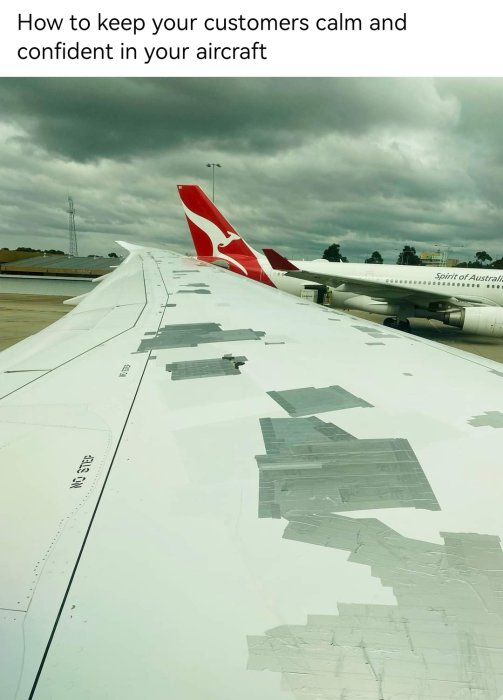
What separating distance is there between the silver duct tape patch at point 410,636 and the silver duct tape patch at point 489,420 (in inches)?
28.8

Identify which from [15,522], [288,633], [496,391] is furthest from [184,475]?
[496,391]

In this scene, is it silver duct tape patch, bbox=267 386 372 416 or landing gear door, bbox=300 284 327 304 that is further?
landing gear door, bbox=300 284 327 304

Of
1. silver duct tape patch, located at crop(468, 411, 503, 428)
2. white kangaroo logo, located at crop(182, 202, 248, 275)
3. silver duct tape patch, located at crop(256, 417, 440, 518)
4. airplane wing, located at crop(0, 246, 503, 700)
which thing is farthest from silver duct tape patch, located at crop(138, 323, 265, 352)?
white kangaroo logo, located at crop(182, 202, 248, 275)

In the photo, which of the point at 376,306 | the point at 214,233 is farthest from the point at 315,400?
the point at 214,233

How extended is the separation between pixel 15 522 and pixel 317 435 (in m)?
1.05

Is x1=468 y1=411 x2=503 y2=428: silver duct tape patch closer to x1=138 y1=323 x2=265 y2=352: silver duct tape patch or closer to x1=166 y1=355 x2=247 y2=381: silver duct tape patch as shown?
x1=166 y1=355 x2=247 y2=381: silver duct tape patch

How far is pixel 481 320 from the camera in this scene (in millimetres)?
12281

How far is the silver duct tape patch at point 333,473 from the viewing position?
1.21 metres

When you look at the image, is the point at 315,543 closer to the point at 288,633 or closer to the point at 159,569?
the point at 288,633

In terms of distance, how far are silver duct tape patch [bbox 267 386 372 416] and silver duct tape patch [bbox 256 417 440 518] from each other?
0.16 meters

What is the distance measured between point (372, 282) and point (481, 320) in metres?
3.44

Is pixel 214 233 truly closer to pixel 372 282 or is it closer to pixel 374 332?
pixel 372 282

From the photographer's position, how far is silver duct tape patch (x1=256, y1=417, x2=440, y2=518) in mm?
1210

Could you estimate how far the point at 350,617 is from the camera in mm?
876
